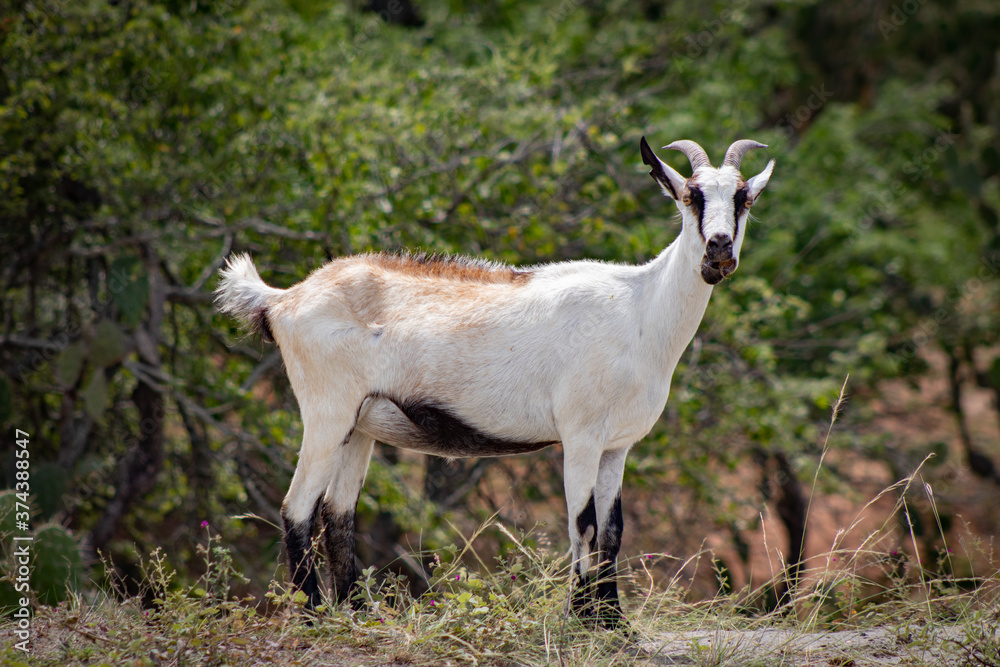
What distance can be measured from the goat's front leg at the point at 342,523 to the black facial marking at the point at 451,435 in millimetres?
474

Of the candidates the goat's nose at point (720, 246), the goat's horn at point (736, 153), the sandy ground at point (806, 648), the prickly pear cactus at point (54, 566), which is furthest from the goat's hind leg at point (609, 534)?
the prickly pear cactus at point (54, 566)

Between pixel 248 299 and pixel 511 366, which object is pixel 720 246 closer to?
pixel 511 366

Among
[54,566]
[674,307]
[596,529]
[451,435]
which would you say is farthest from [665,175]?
[54,566]

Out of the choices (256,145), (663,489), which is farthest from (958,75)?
(256,145)

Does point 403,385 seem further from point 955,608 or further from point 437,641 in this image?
point 955,608

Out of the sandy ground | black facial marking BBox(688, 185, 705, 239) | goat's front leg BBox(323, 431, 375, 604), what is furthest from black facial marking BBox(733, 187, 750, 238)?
goat's front leg BBox(323, 431, 375, 604)

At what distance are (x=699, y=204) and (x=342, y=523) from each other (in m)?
2.62

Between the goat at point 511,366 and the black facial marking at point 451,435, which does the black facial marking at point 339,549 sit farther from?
the black facial marking at point 451,435

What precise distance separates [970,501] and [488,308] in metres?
11.6

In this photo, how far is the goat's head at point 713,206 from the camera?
13.2 feet

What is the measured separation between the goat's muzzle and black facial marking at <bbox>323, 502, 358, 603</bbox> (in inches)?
95.8

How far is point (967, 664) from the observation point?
3979mm

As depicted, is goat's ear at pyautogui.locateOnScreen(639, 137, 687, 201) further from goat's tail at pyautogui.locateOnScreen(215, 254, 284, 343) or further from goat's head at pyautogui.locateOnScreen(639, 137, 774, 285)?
goat's tail at pyautogui.locateOnScreen(215, 254, 284, 343)

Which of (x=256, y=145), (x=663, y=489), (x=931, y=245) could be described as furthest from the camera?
(x=931, y=245)
